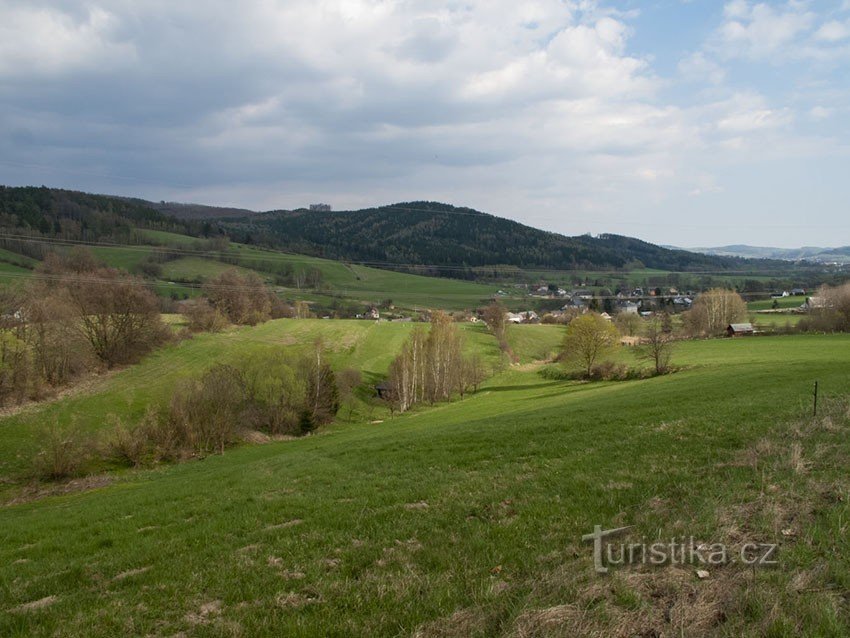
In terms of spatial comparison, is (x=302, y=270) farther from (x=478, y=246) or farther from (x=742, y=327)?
(x=742, y=327)

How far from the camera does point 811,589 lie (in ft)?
17.9

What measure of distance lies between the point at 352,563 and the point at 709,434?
39.0 feet

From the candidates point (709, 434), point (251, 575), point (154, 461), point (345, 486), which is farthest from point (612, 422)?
point (154, 461)

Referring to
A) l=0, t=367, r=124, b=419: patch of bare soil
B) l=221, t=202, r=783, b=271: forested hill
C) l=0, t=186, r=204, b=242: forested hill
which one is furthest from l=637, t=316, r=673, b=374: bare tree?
l=0, t=186, r=204, b=242: forested hill

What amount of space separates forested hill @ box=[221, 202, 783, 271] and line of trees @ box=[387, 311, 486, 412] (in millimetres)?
72338

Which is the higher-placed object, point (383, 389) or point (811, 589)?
point (811, 589)

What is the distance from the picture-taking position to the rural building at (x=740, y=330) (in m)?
81.8

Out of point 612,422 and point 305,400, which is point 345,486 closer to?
point 612,422

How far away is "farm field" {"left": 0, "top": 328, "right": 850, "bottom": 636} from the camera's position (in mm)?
5566

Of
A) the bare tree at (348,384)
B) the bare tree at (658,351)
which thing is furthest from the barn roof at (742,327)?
the bare tree at (348,384)

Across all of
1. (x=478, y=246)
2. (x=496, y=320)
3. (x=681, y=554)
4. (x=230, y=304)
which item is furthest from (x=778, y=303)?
(x=681, y=554)

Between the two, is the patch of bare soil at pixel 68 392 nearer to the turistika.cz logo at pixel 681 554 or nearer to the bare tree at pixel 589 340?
the turistika.cz logo at pixel 681 554

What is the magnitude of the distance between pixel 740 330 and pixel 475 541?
3583 inches

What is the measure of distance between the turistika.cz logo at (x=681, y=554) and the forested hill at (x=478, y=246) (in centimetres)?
13306
